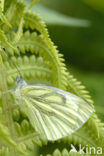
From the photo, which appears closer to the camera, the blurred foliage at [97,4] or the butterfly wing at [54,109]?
the butterfly wing at [54,109]

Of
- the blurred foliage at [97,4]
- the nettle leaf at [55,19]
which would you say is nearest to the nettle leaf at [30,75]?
the nettle leaf at [55,19]

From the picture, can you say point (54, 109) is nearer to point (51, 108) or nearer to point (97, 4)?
point (51, 108)

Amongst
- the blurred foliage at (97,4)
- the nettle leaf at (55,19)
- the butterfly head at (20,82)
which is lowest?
the butterfly head at (20,82)

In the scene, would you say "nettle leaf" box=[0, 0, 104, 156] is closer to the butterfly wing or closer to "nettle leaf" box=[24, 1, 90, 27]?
the butterfly wing

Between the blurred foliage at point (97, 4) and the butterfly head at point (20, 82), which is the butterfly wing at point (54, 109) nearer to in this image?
the butterfly head at point (20, 82)

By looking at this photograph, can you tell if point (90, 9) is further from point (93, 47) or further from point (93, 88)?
point (93, 88)

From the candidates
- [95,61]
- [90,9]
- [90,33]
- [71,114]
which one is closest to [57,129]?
[71,114]

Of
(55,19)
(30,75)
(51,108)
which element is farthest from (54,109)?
(55,19)

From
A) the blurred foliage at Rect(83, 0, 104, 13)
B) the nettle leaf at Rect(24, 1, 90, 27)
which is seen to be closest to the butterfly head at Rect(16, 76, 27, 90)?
the nettle leaf at Rect(24, 1, 90, 27)
